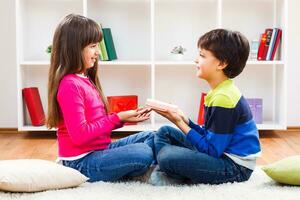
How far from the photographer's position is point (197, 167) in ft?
7.26

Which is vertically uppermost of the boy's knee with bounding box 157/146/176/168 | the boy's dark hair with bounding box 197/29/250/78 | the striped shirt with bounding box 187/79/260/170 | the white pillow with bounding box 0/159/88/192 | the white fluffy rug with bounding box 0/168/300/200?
the boy's dark hair with bounding box 197/29/250/78

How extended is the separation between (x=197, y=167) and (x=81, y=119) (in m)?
0.48

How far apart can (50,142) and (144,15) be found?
1.08 meters

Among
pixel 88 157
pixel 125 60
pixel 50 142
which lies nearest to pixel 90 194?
pixel 88 157

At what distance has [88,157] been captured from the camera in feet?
7.63

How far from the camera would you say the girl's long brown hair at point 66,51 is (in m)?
2.32

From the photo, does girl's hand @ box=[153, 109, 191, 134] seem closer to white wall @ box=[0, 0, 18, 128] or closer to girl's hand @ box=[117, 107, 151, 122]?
girl's hand @ box=[117, 107, 151, 122]

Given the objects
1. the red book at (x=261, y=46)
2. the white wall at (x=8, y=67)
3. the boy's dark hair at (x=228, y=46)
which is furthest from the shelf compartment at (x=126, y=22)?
the boy's dark hair at (x=228, y=46)

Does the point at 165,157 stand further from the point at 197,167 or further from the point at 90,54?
the point at 90,54

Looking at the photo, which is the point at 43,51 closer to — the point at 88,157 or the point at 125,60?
the point at 125,60

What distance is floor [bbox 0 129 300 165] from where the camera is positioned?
3154mm

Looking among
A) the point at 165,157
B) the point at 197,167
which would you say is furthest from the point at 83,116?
the point at 197,167

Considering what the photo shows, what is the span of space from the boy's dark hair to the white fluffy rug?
1.59 feet

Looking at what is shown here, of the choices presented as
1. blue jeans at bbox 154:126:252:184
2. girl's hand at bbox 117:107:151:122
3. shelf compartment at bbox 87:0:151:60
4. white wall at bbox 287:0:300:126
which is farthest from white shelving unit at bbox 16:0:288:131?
blue jeans at bbox 154:126:252:184
